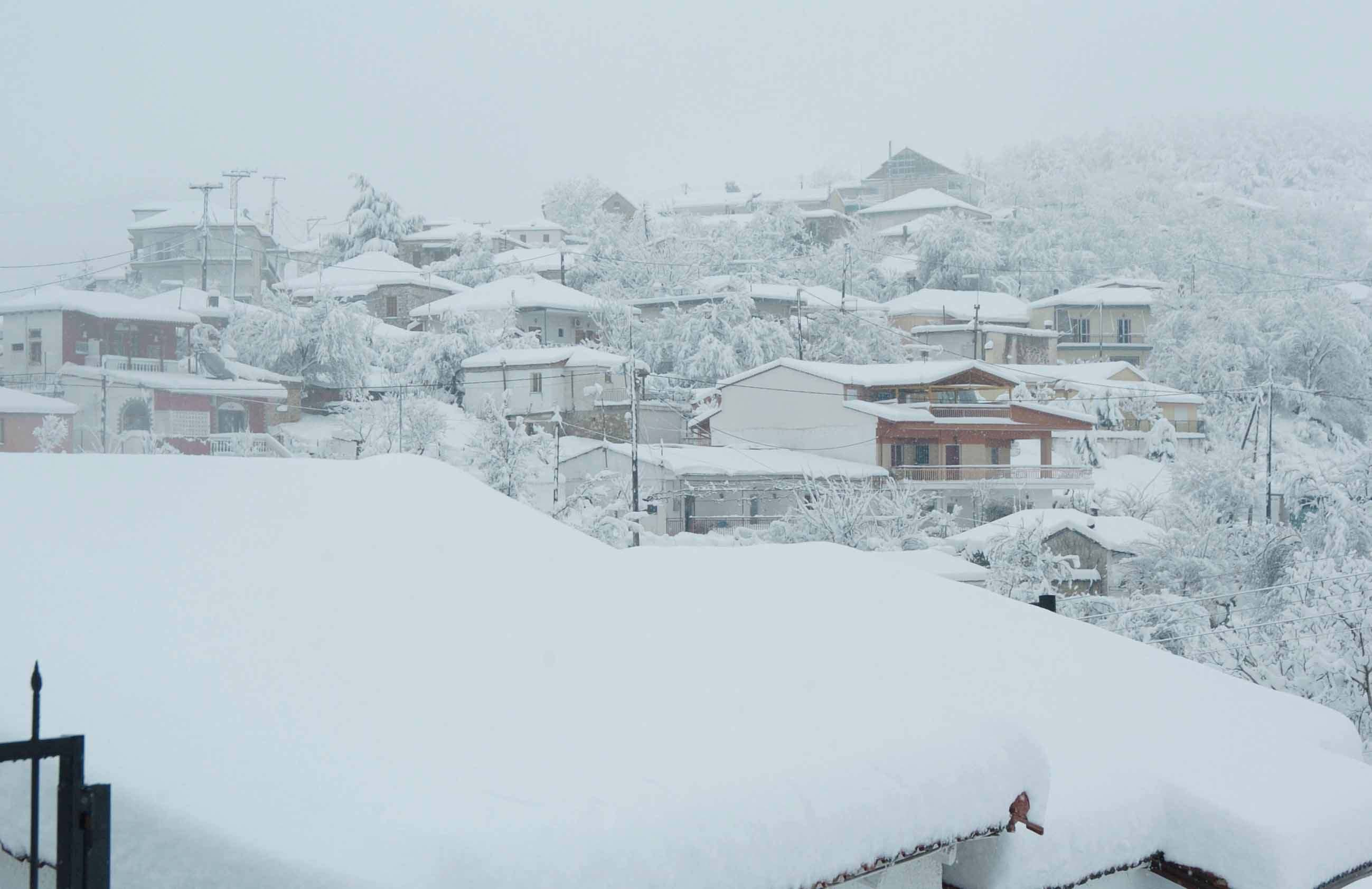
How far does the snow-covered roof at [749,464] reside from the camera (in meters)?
11.9

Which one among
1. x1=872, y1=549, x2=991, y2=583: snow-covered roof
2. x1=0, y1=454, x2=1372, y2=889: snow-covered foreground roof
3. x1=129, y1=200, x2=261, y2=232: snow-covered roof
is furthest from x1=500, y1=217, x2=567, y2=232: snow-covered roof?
x1=0, y1=454, x2=1372, y2=889: snow-covered foreground roof

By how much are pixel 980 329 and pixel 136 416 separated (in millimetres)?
10762

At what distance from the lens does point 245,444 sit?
10906 mm

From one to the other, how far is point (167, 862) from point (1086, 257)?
71.0ft

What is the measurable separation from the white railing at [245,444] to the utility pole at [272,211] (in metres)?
4.00

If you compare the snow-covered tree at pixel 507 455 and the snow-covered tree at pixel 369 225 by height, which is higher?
the snow-covered tree at pixel 369 225

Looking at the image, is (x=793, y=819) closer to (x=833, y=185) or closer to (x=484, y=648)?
(x=484, y=648)

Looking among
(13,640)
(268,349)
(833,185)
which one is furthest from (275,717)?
(833,185)

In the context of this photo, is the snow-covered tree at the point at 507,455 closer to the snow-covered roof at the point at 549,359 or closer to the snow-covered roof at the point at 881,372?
the snow-covered roof at the point at 549,359

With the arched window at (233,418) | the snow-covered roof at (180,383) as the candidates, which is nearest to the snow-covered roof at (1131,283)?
the snow-covered roof at (180,383)

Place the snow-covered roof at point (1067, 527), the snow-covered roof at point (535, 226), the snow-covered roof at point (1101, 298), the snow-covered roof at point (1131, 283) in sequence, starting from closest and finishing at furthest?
the snow-covered roof at point (1067, 527), the snow-covered roof at point (1101, 298), the snow-covered roof at point (1131, 283), the snow-covered roof at point (535, 226)

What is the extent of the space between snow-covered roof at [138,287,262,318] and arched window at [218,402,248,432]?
989 millimetres

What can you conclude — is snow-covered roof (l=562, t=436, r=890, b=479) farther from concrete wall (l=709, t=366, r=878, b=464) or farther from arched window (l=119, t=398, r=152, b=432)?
arched window (l=119, t=398, r=152, b=432)

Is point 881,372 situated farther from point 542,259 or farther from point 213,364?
point 542,259
